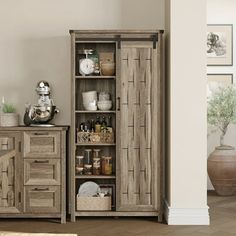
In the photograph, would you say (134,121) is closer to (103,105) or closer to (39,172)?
(103,105)

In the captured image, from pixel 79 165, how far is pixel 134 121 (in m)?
0.71

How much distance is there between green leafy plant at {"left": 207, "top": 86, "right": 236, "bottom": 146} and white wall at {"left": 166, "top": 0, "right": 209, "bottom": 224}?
5.39 ft

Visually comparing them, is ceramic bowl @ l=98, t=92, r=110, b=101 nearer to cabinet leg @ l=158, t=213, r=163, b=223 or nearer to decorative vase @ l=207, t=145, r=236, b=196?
cabinet leg @ l=158, t=213, r=163, b=223

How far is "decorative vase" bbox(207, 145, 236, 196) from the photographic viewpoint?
6.78 m

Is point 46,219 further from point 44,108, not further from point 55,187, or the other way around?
point 44,108

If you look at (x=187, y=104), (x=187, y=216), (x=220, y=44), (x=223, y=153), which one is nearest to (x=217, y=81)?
(x=220, y=44)

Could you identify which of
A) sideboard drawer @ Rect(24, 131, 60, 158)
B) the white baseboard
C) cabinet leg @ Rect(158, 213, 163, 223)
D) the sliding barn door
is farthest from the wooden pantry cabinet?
the white baseboard

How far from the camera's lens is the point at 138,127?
17.5ft

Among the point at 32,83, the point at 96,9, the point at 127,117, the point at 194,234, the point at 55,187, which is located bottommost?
the point at 194,234

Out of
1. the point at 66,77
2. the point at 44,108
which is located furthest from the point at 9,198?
the point at 66,77

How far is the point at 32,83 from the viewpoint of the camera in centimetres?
573

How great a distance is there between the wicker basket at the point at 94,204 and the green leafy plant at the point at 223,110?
2.11 m

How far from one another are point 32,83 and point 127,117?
111 cm

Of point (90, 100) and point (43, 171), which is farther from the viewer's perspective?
point (90, 100)
